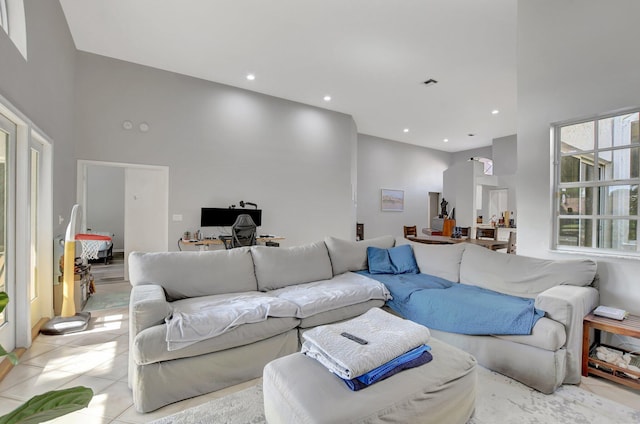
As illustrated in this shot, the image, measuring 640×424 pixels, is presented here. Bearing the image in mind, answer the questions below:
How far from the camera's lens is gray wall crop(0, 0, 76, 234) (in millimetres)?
2340

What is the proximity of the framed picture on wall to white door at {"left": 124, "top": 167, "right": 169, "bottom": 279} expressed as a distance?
600 centimetres

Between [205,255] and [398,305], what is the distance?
1.82m

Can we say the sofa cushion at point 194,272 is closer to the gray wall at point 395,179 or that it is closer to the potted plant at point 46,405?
the potted plant at point 46,405

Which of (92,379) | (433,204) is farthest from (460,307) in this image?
(433,204)

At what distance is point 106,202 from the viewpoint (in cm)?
783

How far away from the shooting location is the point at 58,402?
0.66 metres

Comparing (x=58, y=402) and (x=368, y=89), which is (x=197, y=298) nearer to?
(x=58, y=402)

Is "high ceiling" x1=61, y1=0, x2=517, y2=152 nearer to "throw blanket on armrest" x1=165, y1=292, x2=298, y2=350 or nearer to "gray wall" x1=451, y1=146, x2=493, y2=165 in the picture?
"throw blanket on armrest" x1=165, y1=292, x2=298, y2=350

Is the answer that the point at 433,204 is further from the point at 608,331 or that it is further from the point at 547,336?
the point at 547,336

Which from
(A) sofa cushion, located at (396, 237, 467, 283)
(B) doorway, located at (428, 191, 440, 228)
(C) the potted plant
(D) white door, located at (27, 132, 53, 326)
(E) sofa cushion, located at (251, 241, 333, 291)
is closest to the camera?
(C) the potted plant

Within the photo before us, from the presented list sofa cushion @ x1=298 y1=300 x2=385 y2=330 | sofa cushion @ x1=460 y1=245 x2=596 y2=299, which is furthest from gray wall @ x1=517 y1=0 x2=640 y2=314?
sofa cushion @ x1=298 y1=300 x2=385 y2=330

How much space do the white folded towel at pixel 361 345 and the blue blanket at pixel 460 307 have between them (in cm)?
82

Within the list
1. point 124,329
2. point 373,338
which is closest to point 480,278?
point 373,338

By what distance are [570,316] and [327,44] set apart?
4003 mm
